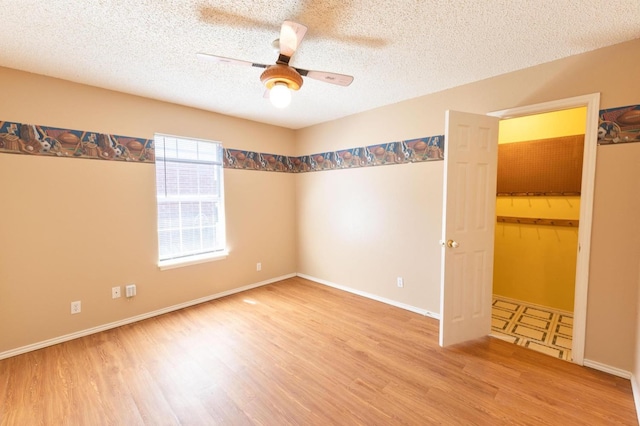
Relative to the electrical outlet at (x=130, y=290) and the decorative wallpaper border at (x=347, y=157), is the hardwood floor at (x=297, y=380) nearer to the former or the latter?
the electrical outlet at (x=130, y=290)

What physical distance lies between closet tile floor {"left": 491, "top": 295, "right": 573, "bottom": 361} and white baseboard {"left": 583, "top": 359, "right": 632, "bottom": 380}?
0.13 metres

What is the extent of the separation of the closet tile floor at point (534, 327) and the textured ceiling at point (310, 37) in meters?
2.40

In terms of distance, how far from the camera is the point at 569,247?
3.11 metres

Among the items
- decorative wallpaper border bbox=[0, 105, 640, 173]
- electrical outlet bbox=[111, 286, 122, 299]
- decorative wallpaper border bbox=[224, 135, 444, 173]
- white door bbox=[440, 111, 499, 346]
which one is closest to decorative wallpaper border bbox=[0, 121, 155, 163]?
decorative wallpaper border bbox=[0, 105, 640, 173]

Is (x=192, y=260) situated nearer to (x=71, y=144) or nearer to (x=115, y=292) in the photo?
(x=115, y=292)

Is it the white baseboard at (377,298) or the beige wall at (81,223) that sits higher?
the beige wall at (81,223)

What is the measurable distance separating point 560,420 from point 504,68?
105 inches

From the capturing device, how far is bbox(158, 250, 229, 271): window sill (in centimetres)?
324

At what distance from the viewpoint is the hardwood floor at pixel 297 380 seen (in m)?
1.71

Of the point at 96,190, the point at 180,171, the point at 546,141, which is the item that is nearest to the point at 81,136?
the point at 96,190

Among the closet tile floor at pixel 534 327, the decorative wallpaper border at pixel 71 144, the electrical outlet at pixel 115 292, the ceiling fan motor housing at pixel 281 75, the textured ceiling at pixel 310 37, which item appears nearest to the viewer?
the textured ceiling at pixel 310 37

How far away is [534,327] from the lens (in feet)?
9.31

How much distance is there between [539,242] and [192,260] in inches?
169

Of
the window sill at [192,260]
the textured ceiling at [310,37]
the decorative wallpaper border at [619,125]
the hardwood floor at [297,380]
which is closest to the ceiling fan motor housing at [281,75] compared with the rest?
the textured ceiling at [310,37]
